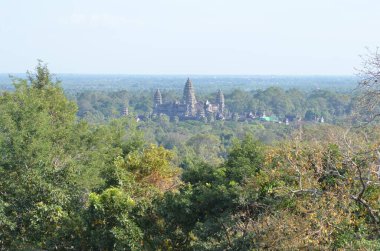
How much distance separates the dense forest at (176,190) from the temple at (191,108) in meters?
64.9

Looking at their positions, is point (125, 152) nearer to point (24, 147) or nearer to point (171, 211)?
point (24, 147)

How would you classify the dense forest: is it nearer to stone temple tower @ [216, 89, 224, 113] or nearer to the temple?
the temple

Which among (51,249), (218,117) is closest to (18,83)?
(51,249)

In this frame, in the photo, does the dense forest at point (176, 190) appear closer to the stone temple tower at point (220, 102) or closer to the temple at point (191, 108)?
the temple at point (191, 108)

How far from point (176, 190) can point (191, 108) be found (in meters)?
70.7

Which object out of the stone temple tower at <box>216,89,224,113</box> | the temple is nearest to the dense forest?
the temple

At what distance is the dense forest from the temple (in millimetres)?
64935

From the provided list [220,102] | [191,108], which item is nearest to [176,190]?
[191,108]

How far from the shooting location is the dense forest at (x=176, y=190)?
260 inches

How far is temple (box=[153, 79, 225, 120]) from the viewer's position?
81.6m

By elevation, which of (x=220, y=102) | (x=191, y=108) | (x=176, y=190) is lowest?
(x=191, y=108)

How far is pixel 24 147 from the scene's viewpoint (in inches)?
463

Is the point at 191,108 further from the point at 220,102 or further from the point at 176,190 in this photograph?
the point at 176,190

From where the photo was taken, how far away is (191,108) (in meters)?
82.3
